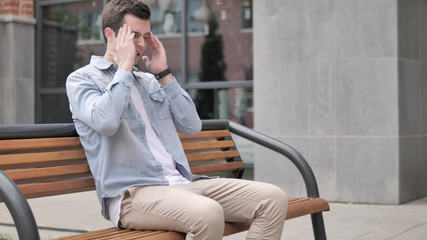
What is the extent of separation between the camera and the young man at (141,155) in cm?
282

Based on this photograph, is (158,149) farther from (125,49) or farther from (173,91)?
(125,49)

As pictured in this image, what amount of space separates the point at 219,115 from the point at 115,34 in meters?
5.54

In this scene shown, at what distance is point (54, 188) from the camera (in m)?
3.14

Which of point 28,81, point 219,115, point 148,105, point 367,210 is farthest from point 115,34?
point 28,81

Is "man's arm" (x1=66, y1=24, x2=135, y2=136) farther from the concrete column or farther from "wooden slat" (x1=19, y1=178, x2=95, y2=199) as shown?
the concrete column

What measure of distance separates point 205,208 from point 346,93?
451 centimetres

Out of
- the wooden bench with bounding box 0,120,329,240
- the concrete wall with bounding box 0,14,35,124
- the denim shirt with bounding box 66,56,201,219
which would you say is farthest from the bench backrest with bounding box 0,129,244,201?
the concrete wall with bounding box 0,14,35,124

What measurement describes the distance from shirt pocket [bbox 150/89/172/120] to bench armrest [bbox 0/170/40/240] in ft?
3.13

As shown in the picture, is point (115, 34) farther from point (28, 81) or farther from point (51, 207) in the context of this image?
point (28, 81)

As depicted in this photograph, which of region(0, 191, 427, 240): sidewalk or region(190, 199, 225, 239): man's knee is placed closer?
region(190, 199, 225, 239): man's knee

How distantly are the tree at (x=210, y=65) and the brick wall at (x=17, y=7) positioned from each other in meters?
3.13

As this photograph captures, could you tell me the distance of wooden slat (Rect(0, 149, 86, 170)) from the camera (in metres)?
2.96

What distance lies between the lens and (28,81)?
10273 millimetres

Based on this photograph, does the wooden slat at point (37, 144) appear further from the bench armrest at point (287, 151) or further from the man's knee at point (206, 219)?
the bench armrest at point (287, 151)
